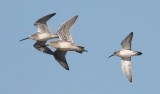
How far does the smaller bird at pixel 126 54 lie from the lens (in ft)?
118

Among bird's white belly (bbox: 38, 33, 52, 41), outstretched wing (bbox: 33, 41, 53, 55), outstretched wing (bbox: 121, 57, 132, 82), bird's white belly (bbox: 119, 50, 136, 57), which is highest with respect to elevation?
bird's white belly (bbox: 38, 33, 52, 41)

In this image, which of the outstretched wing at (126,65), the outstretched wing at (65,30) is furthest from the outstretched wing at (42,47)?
the outstretched wing at (126,65)

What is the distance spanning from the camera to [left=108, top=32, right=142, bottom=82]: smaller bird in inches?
1421

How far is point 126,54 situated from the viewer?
36.6 metres

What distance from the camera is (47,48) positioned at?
37.8 metres

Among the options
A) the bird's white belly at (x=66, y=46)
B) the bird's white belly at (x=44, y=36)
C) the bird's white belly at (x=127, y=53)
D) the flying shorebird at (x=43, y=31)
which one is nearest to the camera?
the bird's white belly at (x=66, y=46)

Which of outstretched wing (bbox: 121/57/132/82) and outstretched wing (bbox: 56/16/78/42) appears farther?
outstretched wing (bbox: 121/57/132/82)

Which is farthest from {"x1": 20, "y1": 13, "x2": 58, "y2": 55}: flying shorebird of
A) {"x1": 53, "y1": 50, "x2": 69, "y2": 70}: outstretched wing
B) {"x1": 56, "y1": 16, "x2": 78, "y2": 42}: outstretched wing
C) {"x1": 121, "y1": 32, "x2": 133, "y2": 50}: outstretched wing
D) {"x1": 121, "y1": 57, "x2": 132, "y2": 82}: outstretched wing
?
{"x1": 121, "y1": 57, "x2": 132, "y2": 82}: outstretched wing

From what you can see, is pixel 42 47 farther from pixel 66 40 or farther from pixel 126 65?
pixel 126 65

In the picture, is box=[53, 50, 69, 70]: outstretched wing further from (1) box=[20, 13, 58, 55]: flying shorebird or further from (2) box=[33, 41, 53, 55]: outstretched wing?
(1) box=[20, 13, 58, 55]: flying shorebird

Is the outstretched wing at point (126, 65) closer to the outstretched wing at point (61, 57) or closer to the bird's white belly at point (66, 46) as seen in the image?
the outstretched wing at point (61, 57)

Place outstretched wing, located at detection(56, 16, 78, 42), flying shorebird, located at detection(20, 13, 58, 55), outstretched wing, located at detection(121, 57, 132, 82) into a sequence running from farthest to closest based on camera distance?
outstretched wing, located at detection(121, 57, 132, 82) → flying shorebird, located at detection(20, 13, 58, 55) → outstretched wing, located at detection(56, 16, 78, 42)

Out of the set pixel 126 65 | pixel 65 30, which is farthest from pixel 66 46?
pixel 126 65

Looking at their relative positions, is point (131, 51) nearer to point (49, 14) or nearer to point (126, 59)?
point (126, 59)
